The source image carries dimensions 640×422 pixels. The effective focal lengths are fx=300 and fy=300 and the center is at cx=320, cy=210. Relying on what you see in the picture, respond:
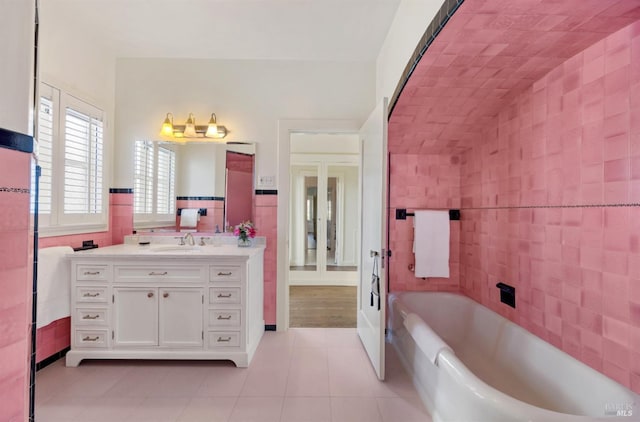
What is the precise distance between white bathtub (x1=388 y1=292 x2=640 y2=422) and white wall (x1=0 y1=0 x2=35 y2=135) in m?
1.99

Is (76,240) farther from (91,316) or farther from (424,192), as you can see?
(424,192)

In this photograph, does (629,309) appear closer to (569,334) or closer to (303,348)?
(569,334)

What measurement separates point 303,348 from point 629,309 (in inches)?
83.1

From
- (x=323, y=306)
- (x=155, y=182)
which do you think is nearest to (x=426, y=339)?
(x=323, y=306)

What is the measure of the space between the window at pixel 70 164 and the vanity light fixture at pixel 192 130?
0.55 meters

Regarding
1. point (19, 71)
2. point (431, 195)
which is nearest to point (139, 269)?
point (19, 71)

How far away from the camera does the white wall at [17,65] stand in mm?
958

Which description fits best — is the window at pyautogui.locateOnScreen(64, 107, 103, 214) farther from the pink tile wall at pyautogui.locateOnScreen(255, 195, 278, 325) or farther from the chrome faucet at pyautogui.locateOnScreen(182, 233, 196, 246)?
the pink tile wall at pyautogui.locateOnScreen(255, 195, 278, 325)

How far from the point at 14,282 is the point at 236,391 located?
1.43 metres

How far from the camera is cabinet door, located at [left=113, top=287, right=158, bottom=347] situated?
2264 millimetres

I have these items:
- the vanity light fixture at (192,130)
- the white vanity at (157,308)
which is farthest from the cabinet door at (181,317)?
the vanity light fixture at (192,130)

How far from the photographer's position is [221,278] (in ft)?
7.47

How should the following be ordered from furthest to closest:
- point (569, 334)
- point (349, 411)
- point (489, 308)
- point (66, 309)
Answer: point (489, 308), point (66, 309), point (349, 411), point (569, 334)

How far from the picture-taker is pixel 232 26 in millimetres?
2400
